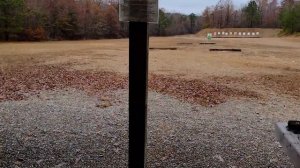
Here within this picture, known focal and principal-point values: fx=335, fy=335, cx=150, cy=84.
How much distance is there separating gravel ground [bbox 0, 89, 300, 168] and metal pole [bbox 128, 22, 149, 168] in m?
1.57

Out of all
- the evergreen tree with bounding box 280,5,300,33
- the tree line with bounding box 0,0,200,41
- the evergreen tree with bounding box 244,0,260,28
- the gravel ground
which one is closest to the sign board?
the gravel ground

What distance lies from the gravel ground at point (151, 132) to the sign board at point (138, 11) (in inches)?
90.5

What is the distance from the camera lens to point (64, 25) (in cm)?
4522

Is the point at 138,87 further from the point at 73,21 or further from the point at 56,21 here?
the point at 73,21

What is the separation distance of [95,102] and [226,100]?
3311 mm

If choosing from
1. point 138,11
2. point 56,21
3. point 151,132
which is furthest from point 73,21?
point 138,11

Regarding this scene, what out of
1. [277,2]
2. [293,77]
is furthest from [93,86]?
[277,2]

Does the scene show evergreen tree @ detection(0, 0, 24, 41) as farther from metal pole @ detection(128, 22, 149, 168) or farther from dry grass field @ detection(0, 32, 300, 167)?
metal pole @ detection(128, 22, 149, 168)

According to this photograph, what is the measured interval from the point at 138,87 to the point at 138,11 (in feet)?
1.88

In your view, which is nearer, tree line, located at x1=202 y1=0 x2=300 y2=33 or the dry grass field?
the dry grass field

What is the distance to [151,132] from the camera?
5680mm

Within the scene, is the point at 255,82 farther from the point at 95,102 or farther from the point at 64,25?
the point at 64,25

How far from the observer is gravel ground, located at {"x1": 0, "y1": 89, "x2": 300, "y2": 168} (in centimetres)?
438

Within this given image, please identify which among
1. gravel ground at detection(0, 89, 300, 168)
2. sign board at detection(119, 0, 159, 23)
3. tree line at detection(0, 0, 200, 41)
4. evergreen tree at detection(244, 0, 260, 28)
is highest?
evergreen tree at detection(244, 0, 260, 28)
